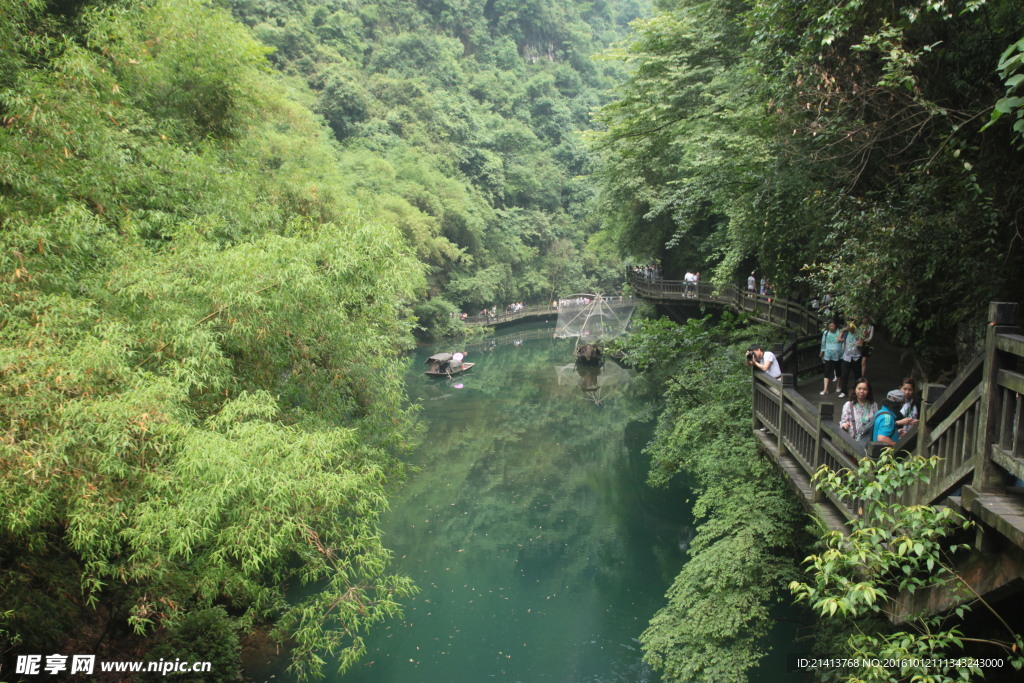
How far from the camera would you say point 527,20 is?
A: 1981 inches

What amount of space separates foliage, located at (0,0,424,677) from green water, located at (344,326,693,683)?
1.41 m

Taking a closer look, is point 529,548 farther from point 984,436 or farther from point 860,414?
point 984,436

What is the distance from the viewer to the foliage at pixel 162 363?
5.19 meters

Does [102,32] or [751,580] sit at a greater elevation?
[102,32]

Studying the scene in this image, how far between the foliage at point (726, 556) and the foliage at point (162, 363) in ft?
9.86

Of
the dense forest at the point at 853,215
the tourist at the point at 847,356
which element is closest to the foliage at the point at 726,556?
the dense forest at the point at 853,215

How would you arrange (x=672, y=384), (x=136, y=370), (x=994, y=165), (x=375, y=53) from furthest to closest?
(x=375, y=53)
(x=672, y=384)
(x=136, y=370)
(x=994, y=165)

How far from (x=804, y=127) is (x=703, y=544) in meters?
4.60

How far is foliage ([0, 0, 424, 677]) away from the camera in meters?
5.19

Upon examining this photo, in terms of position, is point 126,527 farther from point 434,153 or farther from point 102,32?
point 434,153

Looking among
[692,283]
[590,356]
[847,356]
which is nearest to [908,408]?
[847,356]

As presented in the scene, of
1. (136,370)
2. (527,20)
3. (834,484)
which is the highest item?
(527,20)

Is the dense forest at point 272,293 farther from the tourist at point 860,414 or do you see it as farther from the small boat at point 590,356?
the small boat at point 590,356

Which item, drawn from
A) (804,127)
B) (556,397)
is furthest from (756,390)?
(556,397)
